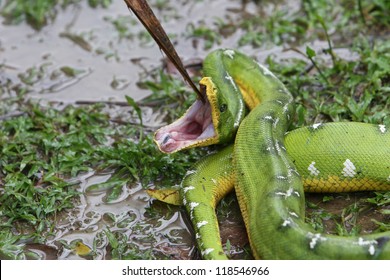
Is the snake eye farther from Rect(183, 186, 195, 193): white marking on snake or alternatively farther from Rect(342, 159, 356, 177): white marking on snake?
Rect(342, 159, 356, 177): white marking on snake

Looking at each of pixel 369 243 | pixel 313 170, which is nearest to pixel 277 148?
pixel 313 170

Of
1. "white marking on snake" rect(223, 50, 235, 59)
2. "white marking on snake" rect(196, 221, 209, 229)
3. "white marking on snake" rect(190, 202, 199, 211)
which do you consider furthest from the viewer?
"white marking on snake" rect(223, 50, 235, 59)

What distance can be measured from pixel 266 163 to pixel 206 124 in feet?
2.42

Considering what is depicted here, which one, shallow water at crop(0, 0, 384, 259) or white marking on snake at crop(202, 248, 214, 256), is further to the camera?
shallow water at crop(0, 0, 384, 259)

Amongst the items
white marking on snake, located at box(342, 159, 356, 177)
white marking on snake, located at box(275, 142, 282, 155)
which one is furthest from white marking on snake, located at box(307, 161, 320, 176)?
white marking on snake, located at box(275, 142, 282, 155)

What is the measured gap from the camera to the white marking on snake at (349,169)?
502 centimetres

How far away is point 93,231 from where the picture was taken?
16.7 ft

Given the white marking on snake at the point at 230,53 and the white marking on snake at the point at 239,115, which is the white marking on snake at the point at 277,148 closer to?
the white marking on snake at the point at 239,115

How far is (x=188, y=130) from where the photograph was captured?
17.7 feet

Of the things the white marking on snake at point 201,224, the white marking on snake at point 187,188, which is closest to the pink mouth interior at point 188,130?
the white marking on snake at point 187,188

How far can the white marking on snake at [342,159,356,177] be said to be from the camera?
5023 millimetres

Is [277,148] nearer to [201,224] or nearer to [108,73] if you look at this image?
[201,224]

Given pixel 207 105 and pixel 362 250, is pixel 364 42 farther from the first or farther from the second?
pixel 362 250
